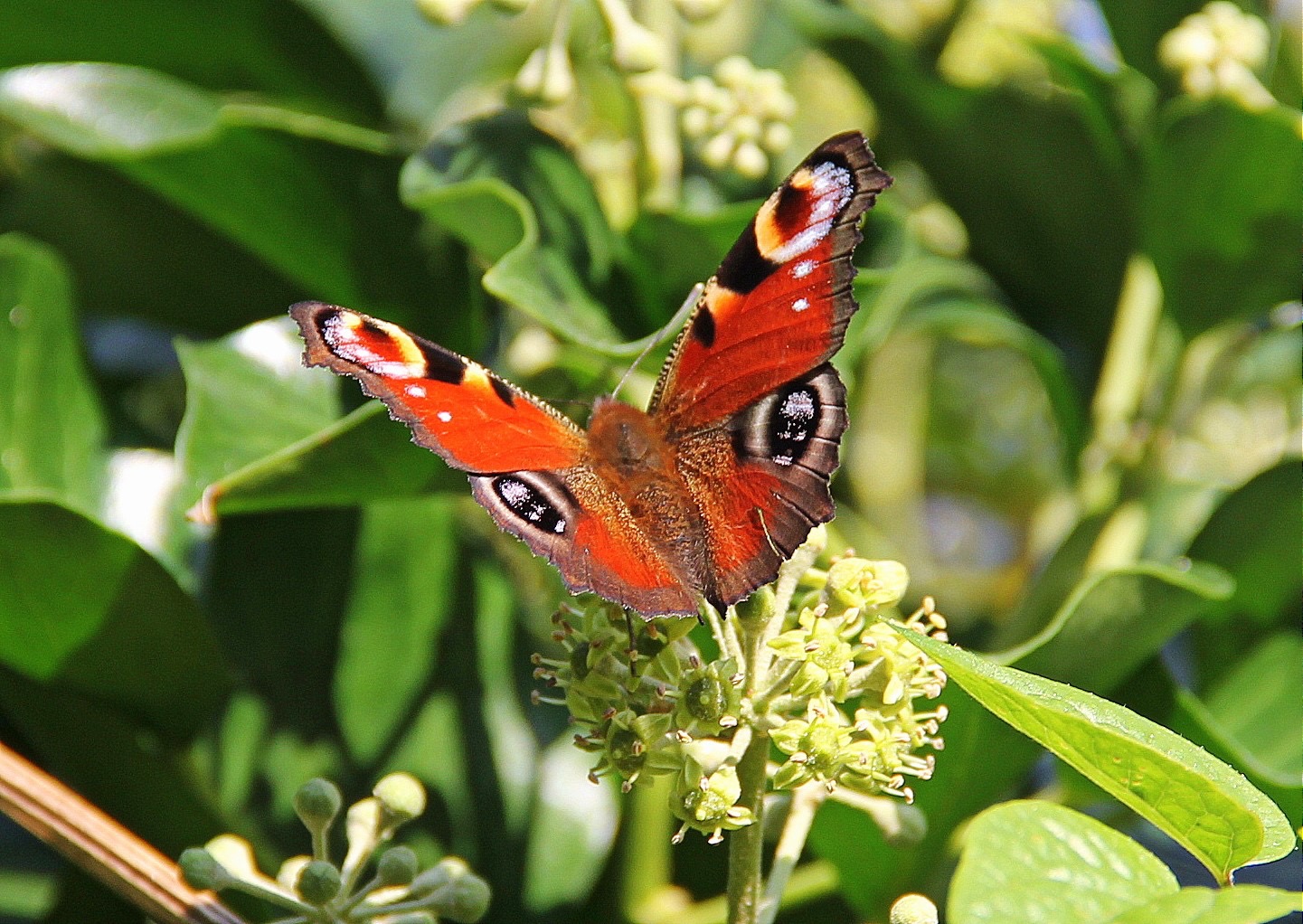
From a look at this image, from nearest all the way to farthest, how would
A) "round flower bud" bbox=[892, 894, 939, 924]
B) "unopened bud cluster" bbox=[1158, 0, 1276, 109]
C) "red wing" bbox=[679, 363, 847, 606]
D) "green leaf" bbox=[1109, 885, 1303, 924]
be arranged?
"green leaf" bbox=[1109, 885, 1303, 924]
"round flower bud" bbox=[892, 894, 939, 924]
"red wing" bbox=[679, 363, 847, 606]
"unopened bud cluster" bbox=[1158, 0, 1276, 109]

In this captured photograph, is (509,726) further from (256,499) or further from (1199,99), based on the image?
(1199,99)

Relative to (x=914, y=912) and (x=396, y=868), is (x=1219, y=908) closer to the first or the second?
(x=914, y=912)

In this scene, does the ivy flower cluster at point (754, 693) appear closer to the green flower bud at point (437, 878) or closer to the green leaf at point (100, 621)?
the green flower bud at point (437, 878)

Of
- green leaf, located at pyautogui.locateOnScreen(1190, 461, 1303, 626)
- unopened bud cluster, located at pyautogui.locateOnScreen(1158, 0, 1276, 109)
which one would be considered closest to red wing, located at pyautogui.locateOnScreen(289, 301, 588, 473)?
green leaf, located at pyautogui.locateOnScreen(1190, 461, 1303, 626)

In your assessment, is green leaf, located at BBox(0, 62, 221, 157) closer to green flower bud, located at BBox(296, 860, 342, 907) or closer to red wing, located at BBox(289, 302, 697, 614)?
red wing, located at BBox(289, 302, 697, 614)

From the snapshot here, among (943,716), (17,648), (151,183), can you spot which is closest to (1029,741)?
(943,716)

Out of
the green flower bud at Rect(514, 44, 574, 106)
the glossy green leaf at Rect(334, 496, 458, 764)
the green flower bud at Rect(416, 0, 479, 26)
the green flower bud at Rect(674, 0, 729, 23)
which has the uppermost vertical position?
the green flower bud at Rect(674, 0, 729, 23)

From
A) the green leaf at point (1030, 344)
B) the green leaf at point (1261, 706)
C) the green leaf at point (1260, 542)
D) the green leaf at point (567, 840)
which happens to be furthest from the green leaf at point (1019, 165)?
the green leaf at point (567, 840)
